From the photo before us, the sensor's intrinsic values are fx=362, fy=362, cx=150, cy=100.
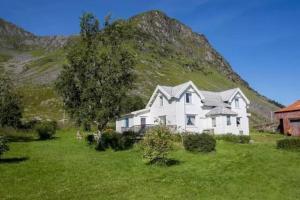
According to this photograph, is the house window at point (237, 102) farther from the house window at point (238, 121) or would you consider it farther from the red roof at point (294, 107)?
the red roof at point (294, 107)

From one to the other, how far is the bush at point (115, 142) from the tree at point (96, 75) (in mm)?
1770

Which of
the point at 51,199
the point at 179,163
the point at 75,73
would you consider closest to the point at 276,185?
the point at 179,163

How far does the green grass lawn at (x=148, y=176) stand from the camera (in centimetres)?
2305

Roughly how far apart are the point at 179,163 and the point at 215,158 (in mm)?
4365

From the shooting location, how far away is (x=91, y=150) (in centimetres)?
4441

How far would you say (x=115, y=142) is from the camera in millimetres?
46562

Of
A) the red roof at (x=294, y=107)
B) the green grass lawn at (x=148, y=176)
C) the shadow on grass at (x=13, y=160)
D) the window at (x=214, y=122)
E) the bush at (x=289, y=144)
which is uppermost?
the red roof at (x=294, y=107)

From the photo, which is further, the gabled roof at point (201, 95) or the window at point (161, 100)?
the window at point (161, 100)

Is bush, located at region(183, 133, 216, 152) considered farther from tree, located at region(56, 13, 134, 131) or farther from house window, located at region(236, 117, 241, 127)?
house window, located at region(236, 117, 241, 127)

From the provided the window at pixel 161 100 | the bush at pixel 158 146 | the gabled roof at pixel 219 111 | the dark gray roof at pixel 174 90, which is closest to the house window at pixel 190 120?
the gabled roof at pixel 219 111

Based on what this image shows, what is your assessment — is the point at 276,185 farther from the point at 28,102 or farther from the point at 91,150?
the point at 28,102

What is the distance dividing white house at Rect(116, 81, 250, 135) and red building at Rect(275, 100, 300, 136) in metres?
7.45

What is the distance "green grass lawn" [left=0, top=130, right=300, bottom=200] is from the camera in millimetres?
23047

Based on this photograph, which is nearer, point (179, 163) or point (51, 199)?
point (51, 199)
